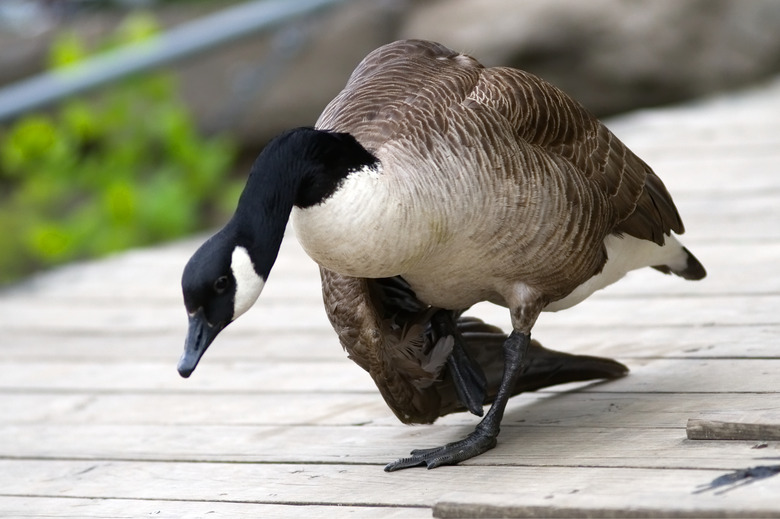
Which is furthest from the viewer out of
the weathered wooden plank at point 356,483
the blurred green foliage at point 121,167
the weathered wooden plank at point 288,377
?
the blurred green foliage at point 121,167

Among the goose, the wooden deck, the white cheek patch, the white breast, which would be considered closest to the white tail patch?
the goose

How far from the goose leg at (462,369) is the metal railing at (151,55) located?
10.9ft

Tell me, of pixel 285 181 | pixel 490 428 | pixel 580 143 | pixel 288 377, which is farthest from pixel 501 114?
pixel 288 377

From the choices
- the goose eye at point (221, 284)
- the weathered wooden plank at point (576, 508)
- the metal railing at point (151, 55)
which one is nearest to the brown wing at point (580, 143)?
the goose eye at point (221, 284)

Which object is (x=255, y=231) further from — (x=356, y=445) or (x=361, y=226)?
(x=356, y=445)

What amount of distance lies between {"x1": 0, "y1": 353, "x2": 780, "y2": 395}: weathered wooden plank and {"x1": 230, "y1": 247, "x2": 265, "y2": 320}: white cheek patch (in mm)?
1201

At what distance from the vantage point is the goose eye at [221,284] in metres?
2.28

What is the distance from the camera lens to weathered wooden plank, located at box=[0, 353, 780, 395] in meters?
2.99

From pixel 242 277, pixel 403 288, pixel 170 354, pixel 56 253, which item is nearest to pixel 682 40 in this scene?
pixel 56 253

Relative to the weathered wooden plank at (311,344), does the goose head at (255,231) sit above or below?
above

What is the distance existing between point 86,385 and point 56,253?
2489mm

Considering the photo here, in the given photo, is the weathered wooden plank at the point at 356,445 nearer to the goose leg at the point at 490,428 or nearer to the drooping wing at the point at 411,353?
the goose leg at the point at 490,428

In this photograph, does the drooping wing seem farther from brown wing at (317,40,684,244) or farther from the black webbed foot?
brown wing at (317,40,684,244)

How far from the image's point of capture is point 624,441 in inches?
105
